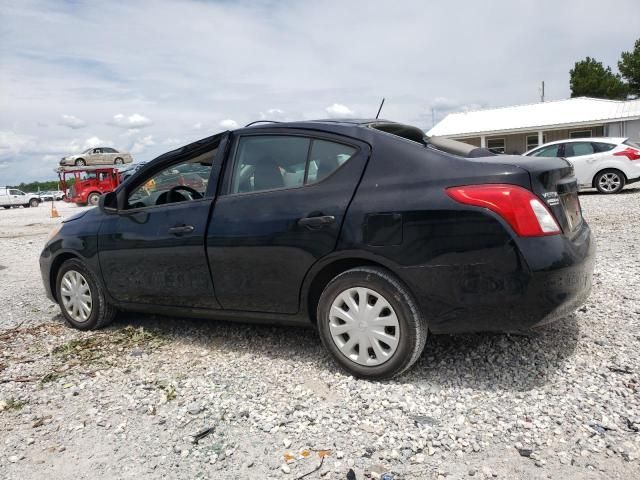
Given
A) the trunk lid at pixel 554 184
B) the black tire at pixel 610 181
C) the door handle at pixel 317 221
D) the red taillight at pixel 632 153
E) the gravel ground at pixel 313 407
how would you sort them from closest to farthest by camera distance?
the gravel ground at pixel 313 407 → the trunk lid at pixel 554 184 → the door handle at pixel 317 221 → the red taillight at pixel 632 153 → the black tire at pixel 610 181

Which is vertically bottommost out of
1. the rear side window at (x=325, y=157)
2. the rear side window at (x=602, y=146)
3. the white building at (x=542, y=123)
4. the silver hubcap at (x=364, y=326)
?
the silver hubcap at (x=364, y=326)

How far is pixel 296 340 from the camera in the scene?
4.03 m

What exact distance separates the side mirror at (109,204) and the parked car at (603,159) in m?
11.4

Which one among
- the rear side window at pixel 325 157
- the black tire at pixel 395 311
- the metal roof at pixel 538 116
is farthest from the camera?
the metal roof at pixel 538 116

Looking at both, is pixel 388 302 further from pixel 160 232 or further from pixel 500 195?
pixel 160 232

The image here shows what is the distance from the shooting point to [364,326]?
124 inches

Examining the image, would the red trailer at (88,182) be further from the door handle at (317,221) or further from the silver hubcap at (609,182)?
the door handle at (317,221)

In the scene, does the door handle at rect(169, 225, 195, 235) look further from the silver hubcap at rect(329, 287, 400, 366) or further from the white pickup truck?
the white pickup truck

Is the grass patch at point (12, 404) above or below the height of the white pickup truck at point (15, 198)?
below

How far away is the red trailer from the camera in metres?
29.2

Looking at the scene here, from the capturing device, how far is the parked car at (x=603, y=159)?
1315 cm

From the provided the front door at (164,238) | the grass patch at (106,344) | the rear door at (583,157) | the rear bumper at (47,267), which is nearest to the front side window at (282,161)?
the front door at (164,238)

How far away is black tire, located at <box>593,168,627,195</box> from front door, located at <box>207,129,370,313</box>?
40.6ft

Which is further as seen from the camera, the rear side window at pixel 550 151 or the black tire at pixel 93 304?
the rear side window at pixel 550 151
